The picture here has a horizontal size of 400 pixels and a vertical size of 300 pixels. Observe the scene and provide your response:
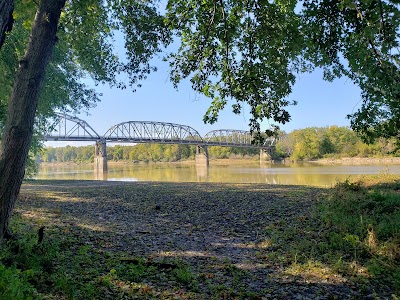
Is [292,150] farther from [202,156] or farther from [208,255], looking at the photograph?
[208,255]

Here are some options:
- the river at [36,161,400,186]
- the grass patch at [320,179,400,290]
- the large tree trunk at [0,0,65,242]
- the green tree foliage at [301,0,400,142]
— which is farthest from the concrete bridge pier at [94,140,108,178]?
the green tree foliage at [301,0,400,142]

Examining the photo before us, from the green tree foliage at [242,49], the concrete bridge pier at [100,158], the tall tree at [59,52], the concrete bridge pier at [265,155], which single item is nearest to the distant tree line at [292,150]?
the concrete bridge pier at [265,155]

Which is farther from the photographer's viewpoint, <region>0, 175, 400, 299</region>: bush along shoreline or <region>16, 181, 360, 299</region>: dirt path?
<region>16, 181, 360, 299</region>: dirt path

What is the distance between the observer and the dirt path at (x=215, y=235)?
13.4 feet

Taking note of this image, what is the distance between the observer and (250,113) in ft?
15.2

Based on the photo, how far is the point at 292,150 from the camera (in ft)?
299

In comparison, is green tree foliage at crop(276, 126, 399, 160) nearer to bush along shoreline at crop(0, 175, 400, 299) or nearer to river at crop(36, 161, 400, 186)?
river at crop(36, 161, 400, 186)

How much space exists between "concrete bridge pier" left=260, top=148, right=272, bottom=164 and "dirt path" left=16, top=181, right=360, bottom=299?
7590 centimetres

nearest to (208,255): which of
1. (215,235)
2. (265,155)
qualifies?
(215,235)

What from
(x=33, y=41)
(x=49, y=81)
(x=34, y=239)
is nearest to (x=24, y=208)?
(x=34, y=239)

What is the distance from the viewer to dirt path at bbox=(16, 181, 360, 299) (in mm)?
4078

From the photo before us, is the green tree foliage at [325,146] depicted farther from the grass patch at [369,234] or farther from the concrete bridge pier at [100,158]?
Result: the grass patch at [369,234]

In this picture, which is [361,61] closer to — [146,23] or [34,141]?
[146,23]

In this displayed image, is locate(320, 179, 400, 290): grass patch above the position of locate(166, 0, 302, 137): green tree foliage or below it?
below
